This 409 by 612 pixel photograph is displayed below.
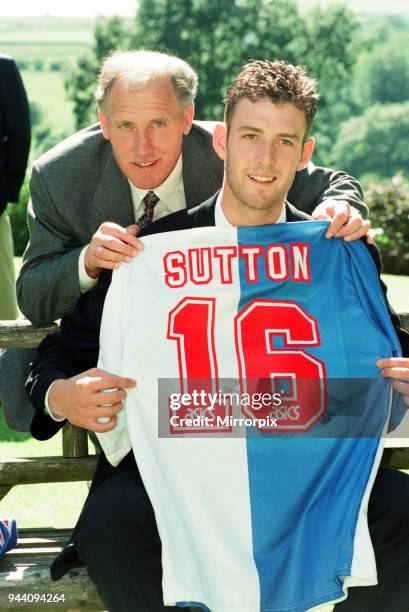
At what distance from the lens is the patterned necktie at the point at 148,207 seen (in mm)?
3473

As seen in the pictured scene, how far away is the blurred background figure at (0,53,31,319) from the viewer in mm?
5926

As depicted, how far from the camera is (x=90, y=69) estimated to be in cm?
4878

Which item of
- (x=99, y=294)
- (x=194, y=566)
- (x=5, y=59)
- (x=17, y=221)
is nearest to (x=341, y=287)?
(x=99, y=294)

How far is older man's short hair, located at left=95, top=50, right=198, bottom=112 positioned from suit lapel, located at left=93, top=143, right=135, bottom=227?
0.76 feet

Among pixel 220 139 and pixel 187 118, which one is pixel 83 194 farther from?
pixel 220 139

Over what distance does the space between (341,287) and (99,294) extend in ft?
2.41

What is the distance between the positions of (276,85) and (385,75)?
283 ft

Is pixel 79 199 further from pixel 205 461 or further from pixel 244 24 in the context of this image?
pixel 244 24

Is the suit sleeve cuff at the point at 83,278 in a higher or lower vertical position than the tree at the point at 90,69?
lower

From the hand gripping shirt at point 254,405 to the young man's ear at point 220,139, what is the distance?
0.30m


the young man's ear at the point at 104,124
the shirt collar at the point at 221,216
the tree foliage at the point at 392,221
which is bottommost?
the shirt collar at the point at 221,216

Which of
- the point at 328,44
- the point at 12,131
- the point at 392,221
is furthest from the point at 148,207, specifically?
the point at 328,44

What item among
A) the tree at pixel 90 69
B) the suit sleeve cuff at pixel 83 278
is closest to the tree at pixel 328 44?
the tree at pixel 90 69

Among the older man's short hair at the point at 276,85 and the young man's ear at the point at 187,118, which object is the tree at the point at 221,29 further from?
the older man's short hair at the point at 276,85
